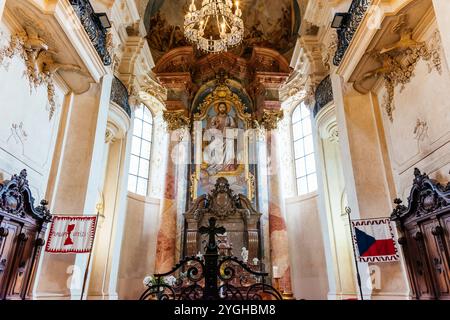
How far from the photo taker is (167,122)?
11367 millimetres

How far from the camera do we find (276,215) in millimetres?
9953

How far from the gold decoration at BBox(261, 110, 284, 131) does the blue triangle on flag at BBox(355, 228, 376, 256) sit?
629 centimetres

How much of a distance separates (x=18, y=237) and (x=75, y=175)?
179cm

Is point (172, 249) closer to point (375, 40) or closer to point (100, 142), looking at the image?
point (100, 142)

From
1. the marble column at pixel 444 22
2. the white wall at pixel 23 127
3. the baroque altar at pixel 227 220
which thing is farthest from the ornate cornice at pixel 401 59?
the white wall at pixel 23 127

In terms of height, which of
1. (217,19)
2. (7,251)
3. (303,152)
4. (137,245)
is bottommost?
(7,251)

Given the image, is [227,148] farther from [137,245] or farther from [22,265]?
[22,265]

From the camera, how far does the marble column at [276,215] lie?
9281mm

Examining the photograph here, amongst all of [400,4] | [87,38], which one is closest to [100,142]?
[87,38]

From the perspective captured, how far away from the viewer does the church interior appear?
4.58 metres

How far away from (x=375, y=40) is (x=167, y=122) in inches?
304

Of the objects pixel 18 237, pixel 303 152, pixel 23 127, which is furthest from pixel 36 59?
pixel 303 152

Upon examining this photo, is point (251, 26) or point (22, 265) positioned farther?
point (251, 26)
